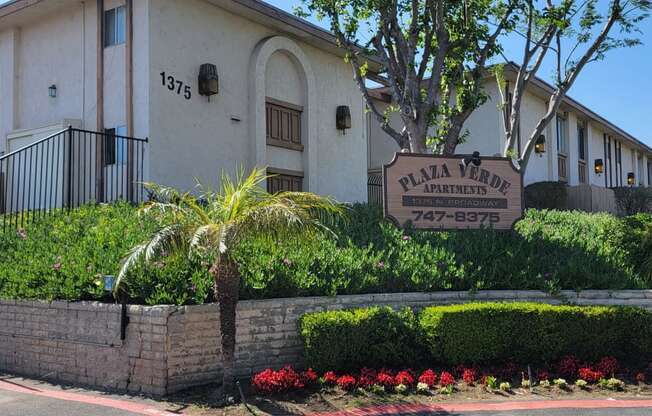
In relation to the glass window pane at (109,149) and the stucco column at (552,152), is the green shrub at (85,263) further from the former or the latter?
the stucco column at (552,152)

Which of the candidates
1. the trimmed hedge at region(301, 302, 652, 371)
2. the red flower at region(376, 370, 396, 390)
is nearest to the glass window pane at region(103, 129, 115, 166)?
the trimmed hedge at region(301, 302, 652, 371)

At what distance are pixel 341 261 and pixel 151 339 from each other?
279cm

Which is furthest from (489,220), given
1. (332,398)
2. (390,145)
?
(390,145)

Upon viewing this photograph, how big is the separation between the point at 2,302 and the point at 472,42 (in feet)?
30.2

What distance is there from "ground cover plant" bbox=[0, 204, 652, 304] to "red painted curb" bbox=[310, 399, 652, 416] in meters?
1.82

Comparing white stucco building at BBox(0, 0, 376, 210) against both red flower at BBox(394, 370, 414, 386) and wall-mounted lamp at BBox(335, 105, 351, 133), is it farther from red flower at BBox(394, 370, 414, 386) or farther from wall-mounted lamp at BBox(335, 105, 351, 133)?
red flower at BBox(394, 370, 414, 386)

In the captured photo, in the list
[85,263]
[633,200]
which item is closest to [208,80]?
[85,263]

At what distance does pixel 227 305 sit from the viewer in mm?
6906

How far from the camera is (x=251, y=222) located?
6.56 metres

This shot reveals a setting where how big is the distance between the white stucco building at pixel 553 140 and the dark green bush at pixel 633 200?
262cm

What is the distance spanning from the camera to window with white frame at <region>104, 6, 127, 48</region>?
14.2 m

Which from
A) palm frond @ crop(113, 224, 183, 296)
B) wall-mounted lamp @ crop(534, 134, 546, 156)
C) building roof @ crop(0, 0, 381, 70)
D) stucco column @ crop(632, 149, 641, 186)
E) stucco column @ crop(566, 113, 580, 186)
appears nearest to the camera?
palm frond @ crop(113, 224, 183, 296)

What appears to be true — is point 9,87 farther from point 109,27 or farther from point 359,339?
point 359,339

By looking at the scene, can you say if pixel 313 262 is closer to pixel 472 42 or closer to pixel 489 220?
pixel 489 220
